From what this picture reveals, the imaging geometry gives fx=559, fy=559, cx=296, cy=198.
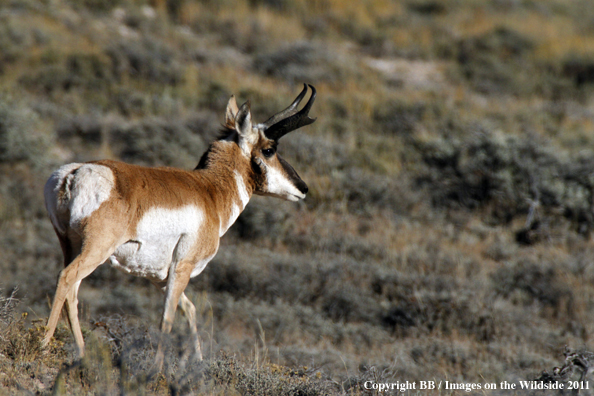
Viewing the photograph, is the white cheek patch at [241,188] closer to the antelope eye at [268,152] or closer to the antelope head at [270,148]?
the antelope head at [270,148]

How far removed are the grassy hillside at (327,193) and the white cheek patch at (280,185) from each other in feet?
4.43

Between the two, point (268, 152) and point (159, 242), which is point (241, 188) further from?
point (159, 242)

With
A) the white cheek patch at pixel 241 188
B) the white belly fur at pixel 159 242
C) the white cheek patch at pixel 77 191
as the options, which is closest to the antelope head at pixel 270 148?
the white cheek patch at pixel 241 188

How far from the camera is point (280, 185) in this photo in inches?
212

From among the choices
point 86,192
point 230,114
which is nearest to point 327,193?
point 230,114

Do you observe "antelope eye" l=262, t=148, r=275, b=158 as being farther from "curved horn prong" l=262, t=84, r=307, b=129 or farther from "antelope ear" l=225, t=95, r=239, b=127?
"antelope ear" l=225, t=95, r=239, b=127

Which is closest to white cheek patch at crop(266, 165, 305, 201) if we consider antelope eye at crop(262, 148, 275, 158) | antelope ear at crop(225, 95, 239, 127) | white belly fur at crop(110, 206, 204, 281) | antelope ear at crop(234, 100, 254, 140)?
antelope eye at crop(262, 148, 275, 158)

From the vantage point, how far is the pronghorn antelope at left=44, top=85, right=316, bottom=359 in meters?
3.86

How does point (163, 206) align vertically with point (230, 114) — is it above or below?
below

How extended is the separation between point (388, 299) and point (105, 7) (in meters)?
14.9

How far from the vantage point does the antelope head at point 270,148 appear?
5.18m

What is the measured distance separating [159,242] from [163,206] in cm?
28

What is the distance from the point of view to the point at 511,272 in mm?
9383

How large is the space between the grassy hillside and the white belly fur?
24.5 inches
